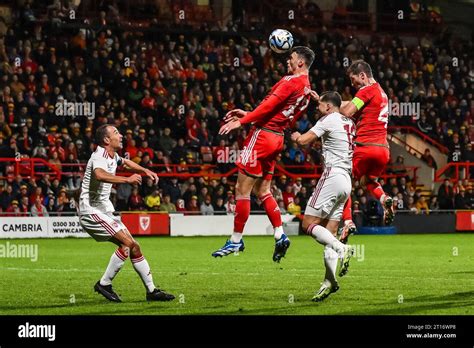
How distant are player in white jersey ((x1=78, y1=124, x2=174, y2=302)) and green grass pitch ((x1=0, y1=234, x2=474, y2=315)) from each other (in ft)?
0.88

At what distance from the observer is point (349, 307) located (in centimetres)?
1236

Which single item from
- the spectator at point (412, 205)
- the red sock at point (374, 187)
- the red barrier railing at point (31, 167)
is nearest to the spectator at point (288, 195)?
the spectator at point (412, 205)

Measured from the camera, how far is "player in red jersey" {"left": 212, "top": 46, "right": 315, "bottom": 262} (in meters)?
14.2

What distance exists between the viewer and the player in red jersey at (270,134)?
14.2m

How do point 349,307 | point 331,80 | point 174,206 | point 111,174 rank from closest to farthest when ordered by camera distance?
point 349,307 → point 111,174 → point 174,206 → point 331,80

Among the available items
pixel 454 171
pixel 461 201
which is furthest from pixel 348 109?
pixel 454 171

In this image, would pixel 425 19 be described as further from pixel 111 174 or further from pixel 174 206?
pixel 111 174

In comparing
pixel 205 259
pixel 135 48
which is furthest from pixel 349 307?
pixel 135 48

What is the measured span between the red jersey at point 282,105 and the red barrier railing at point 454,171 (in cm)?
2315

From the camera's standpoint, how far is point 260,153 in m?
14.5

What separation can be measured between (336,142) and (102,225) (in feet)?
10.8

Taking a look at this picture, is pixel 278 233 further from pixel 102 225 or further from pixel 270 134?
pixel 102 225

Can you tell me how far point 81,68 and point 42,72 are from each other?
6.42 feet

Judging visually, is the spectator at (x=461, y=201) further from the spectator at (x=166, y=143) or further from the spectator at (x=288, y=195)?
the spectator at (x=166, y=143)
